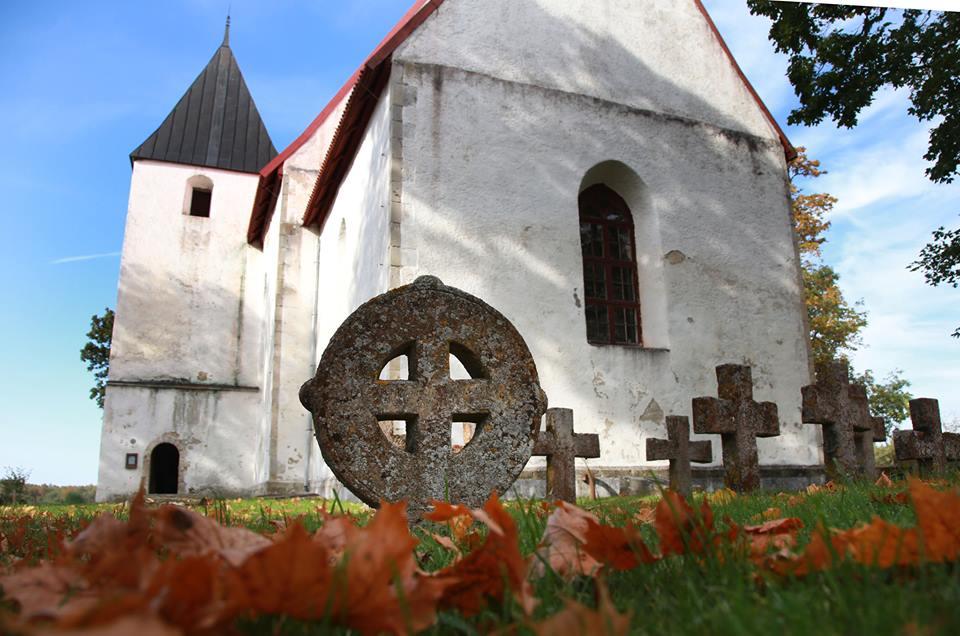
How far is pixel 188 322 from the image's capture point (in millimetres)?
17266

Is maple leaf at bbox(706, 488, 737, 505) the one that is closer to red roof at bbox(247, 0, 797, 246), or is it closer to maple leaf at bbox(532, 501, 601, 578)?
maple leaf at bbox(532, 501, 601, 578)

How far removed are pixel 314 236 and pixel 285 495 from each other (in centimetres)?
555

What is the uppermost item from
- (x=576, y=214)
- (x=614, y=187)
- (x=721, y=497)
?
(x=614, y=187)

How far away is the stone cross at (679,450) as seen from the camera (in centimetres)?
661

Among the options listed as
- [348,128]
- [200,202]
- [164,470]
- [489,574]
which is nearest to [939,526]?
[489,574]

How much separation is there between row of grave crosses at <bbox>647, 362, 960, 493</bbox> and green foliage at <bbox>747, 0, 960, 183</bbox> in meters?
5.85

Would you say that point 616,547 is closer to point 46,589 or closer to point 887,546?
point 887,546

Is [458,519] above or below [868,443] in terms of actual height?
below

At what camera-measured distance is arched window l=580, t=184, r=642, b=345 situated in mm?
10391

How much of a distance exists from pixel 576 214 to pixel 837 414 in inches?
180

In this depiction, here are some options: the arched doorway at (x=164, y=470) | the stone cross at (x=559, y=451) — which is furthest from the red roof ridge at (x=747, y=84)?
the arched doorway at (x=164, y=470)

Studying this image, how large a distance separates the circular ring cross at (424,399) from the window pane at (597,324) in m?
6.96

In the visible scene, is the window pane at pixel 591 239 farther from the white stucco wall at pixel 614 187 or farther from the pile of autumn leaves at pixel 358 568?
the pile of autumn leaves at pixel 358 568

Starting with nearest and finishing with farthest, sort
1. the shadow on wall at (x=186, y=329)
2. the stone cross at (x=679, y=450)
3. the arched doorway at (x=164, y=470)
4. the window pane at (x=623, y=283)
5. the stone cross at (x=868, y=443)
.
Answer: the stone cross at (x=679, y=450), the stone cross at (x=868, y=443), the window pane at (x=623, y=283), the shadow on wall at (x=186, y=329), the arched doorway at (x=164, y=470)
